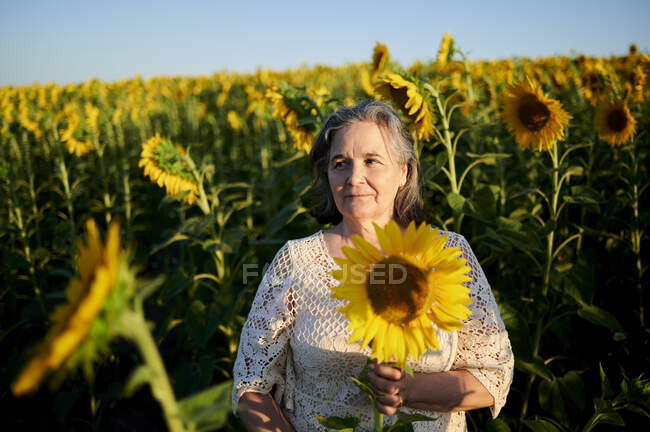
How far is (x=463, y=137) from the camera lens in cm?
288

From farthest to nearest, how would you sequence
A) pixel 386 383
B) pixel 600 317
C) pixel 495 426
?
pixel 600 317 < pixel 495 426 < pixel 386 383

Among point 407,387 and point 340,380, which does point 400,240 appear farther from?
point 340,380

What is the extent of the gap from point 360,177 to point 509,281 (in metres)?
1.36

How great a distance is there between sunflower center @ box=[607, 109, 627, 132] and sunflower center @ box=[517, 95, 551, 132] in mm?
812

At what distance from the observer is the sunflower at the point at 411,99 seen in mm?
1874

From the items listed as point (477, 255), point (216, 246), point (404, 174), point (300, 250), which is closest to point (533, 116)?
point (477, 255)

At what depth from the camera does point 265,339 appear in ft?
4.83

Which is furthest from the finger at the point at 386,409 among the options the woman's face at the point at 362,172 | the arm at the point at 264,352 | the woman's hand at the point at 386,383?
the woman's face at the point at 362,172

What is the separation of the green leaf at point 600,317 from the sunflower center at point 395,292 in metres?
1.46

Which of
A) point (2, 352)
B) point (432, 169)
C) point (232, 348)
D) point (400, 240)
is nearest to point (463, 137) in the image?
point (432, 169)

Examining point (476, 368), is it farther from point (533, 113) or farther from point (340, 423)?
point (533, 113)

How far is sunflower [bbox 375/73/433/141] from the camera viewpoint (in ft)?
6.15

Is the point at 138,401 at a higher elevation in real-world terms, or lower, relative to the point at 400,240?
lower

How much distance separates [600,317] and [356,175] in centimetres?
132
